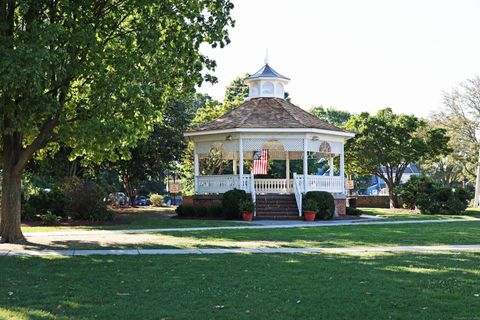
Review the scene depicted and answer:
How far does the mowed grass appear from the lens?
725 cm

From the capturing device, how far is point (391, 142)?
38188 mm

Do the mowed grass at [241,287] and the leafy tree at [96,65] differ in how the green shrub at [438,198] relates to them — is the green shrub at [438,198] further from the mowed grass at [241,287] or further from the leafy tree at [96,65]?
the mowed grass at [241,287]

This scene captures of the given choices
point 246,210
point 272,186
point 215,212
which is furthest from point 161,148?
point 246,210

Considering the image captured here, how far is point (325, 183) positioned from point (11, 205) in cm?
1690

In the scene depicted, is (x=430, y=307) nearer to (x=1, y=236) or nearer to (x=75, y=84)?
(x=1, y=236)

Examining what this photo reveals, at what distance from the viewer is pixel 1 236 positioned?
50.3ft

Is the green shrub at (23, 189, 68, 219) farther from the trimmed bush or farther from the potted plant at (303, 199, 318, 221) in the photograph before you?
the potted plant at (303, 199, 318, 221)

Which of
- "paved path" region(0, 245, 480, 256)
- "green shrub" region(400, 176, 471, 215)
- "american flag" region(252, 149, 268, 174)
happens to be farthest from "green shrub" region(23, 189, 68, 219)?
"green shrub" region(400, 176, 471, 215)

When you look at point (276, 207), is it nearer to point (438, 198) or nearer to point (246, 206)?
point (246, 206)

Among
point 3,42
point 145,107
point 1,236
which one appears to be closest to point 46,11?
point 3,42

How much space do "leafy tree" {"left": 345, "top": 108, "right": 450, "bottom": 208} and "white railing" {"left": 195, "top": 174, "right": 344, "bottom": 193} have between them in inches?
378

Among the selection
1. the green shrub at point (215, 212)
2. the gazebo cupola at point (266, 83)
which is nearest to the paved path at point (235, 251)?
the green shrub at point (215, 212)

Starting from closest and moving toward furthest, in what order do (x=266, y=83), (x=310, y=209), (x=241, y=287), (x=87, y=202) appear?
1. (x=241, y=287)
2. (x=87, y=202)
3. (x=310, y=209)
4. (x=266, y=83)

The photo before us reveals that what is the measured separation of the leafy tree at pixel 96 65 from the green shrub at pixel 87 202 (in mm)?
6918
